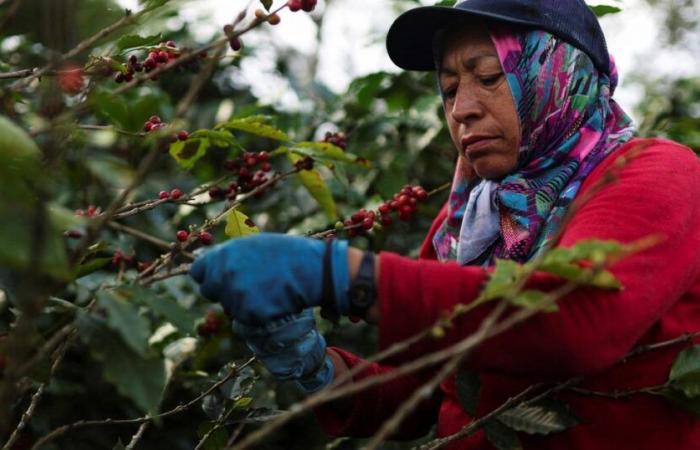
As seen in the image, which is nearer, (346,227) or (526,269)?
(526,269)

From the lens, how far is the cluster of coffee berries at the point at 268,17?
1533 mm

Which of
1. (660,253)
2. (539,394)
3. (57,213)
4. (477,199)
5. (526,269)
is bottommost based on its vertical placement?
(539,394)

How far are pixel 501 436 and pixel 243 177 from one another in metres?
0.82

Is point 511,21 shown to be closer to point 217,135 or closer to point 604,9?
point 604,9

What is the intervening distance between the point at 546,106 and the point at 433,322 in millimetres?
730

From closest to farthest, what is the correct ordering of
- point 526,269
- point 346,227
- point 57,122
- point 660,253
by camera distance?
point 57,122 < point 526,269 < point 660,253 < point 346,227

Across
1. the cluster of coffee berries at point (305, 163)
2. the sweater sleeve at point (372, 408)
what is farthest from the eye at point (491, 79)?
the sweater sleeve at point (372, 408)

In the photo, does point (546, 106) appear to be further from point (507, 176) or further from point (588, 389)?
point (588, 389)

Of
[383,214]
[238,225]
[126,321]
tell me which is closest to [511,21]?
[383,214]

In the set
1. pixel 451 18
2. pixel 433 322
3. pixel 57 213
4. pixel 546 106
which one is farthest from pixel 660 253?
pixel 57 213

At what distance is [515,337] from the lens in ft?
4.87

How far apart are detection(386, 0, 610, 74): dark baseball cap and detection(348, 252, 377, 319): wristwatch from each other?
28.2 inches

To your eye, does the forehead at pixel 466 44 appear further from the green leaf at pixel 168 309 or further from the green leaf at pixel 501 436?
the green leaf at pixel 168 309

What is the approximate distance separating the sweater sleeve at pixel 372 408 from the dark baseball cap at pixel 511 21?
74 cm
